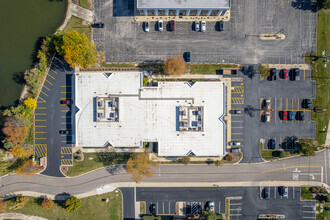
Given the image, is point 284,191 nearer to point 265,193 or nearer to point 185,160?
point 265,193

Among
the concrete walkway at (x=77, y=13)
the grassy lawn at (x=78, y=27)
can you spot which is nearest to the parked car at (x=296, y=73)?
the grassy lawn at (x=78, y=27)

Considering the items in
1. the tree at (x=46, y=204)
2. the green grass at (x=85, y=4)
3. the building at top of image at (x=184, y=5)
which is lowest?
the tree at (x=46, y=204)

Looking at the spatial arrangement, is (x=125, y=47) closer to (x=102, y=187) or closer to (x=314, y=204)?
(x=102, y=187)

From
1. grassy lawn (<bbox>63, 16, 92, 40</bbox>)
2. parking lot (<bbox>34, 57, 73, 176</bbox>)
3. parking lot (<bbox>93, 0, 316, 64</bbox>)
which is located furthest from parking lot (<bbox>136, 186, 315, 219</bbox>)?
grassy lawn (<bbox>63, 16, 92, 40</bbox>)

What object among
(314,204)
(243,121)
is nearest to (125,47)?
(243,121)

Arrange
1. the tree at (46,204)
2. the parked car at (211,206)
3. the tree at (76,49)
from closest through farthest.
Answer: the tree at (76,49) → the tree at (46,204) → the parked car at (211,206)

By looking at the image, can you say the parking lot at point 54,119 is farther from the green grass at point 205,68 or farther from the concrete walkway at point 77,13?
the green grass at point 205,68
